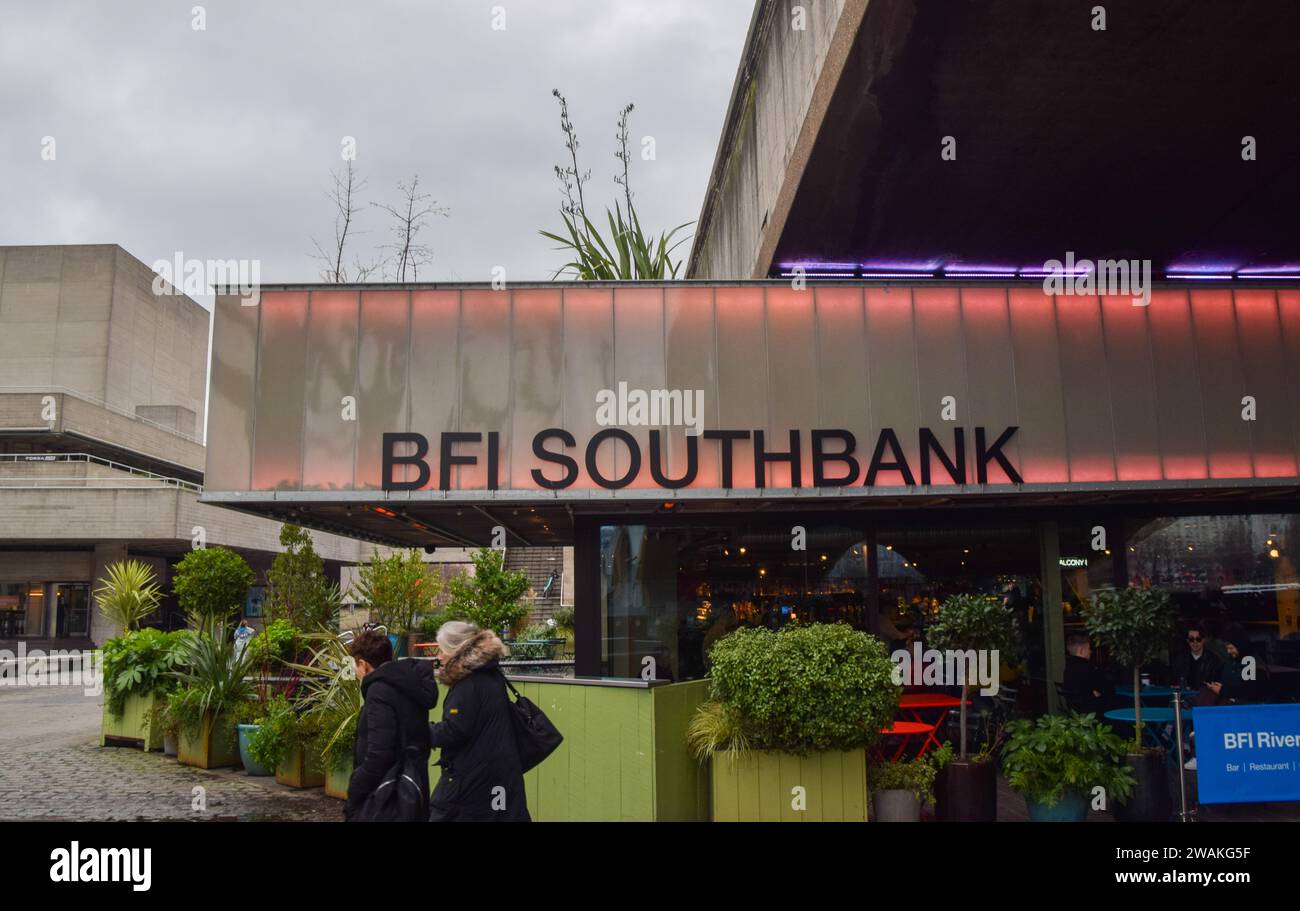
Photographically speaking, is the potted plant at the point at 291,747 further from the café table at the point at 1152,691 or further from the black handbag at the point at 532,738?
the café table at the point at 1152,691

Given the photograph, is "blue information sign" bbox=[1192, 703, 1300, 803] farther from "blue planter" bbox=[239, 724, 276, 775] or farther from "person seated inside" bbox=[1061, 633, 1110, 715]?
"blue planter" bbox=[239, 724, 276, 775]

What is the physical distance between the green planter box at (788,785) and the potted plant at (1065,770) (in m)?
1.44

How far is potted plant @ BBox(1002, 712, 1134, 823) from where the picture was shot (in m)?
7.21

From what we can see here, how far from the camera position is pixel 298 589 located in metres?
14.0

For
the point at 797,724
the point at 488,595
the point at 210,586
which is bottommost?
the point at 797,724

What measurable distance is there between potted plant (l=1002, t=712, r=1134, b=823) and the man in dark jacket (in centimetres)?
475

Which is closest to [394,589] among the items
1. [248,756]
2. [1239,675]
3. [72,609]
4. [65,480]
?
[248,756]

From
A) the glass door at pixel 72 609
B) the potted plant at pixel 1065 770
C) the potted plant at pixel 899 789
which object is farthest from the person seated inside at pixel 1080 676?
the glass door at pixel 72 609

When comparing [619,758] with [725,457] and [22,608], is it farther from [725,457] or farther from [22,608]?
[22,608]

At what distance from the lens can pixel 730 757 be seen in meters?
6.83

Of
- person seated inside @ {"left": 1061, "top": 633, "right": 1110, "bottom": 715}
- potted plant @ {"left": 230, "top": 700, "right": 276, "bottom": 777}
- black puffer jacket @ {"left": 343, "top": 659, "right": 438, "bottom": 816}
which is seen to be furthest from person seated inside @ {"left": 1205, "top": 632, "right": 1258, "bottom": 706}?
potted plant @ {"left": 230, "top": 700, "right": 276, "bottom": 777}

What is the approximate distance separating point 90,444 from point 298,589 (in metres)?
33.6
